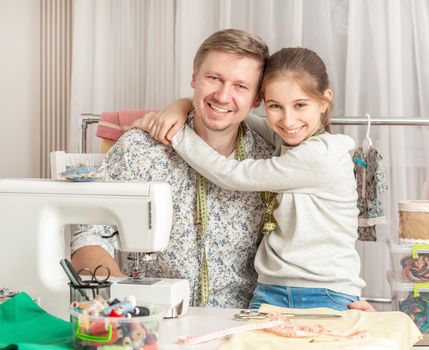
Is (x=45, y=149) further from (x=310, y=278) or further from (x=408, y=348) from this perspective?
(x=408, y=348)

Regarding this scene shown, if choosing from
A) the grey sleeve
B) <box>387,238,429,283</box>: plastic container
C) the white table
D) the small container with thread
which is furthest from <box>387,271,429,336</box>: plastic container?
the small container with thread

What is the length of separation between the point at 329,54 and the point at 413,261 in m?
1.09

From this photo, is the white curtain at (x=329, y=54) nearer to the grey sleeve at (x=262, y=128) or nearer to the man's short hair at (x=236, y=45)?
the grey sleeve at (x=262, y=128)

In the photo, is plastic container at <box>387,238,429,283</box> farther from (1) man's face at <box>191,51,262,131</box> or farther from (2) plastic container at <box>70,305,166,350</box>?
(2) plastic container at <box>70,305,166,350</box>

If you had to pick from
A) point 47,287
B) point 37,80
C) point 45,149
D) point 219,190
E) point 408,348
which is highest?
point 37,80

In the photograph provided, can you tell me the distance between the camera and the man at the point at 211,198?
208 centimetres

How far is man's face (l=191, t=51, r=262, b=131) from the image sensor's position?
2.06m

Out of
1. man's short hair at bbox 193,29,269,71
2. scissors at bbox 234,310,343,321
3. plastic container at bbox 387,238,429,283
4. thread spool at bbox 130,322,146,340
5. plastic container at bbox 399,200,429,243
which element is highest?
man's short hair at bbox 193,29,269,71

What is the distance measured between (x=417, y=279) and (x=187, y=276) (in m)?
0.65

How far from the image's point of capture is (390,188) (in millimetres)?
2752

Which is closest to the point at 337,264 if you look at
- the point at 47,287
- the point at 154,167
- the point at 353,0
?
the point at 154,167

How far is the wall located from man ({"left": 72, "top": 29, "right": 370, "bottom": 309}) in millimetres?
1587

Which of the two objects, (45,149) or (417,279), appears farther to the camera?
(45,149)

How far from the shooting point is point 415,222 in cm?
204
